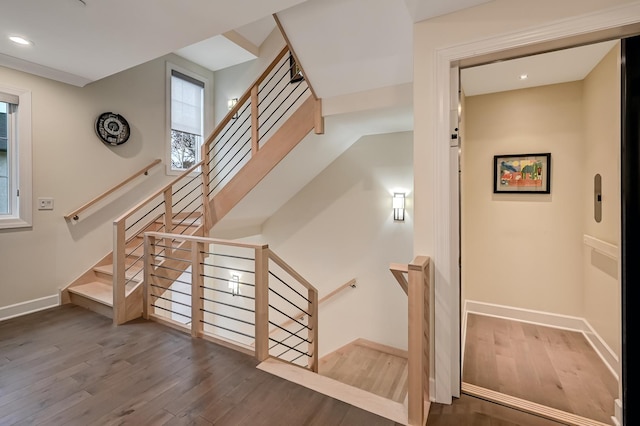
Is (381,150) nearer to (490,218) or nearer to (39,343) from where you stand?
(490,218)

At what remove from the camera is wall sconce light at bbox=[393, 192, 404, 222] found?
3.78 metres

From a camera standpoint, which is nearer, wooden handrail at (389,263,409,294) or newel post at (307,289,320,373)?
wooden handrail at (389,263,409,294)

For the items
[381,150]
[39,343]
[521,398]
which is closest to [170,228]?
[39,343]

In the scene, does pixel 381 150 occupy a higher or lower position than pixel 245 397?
higher

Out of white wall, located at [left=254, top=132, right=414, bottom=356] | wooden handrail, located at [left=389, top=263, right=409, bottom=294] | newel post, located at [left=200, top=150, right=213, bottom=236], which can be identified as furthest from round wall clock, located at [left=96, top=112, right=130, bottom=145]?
wooden handrail, located at [left=389, top=263, right=409, bottom=294]

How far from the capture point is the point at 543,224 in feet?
10.5

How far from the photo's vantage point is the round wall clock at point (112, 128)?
143 inches

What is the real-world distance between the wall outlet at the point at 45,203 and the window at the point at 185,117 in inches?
61.2

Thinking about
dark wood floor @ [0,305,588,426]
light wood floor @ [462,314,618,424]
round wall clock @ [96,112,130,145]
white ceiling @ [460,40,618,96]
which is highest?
white ceiling @ [460,40,618,96]

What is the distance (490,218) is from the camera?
136 inches

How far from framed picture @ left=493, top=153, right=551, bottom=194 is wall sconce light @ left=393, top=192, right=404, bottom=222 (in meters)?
1.05

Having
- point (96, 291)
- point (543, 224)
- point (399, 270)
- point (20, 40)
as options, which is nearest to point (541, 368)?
point (543, 224)

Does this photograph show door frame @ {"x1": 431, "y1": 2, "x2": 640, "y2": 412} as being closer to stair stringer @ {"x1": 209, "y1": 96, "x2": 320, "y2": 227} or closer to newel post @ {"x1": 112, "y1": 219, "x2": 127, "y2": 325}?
stair stringer @ {"x1": 209, "y1": 96, "x2": 320, "y2": 227}

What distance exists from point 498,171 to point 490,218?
0.55 metres
